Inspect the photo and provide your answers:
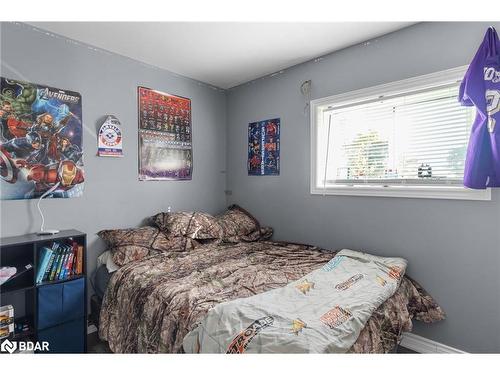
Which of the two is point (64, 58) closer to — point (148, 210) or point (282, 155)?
point (148, 210)

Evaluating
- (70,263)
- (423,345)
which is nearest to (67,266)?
(70,263)

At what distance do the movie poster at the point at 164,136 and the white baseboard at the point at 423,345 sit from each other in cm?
254

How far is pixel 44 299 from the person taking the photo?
1784 millimetres

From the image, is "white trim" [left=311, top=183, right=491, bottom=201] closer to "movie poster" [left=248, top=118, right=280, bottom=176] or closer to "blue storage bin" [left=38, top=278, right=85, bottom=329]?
"movie poster" [left=248, top=118, right=280, bottom=176]

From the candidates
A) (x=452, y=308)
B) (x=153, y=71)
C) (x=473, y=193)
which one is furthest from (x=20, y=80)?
(x=452, y=308)

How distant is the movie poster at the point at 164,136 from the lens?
8.79 ft

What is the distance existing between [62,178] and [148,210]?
80cm

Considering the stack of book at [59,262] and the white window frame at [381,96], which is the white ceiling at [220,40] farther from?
the stack of book at [59,262]

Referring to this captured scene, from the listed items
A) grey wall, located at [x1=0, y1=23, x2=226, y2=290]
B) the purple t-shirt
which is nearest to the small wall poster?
grey wall, located at [x1=0, y1=23, x2=226, y2=290]

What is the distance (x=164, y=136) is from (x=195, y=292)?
1817mm

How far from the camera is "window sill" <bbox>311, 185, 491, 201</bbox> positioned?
178 centimetres

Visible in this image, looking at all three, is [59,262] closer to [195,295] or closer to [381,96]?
[195,295]

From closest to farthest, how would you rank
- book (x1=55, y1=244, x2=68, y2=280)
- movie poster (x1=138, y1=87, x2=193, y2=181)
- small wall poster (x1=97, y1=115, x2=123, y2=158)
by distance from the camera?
book (x1=55, y1=244, x2=68, y2=280) → small wall poster (x1=97, y1=115, x2=123, y2=158) → movie poster (x1=138, y1=87, x2=193, y2=181)

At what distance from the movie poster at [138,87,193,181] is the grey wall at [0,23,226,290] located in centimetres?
7
